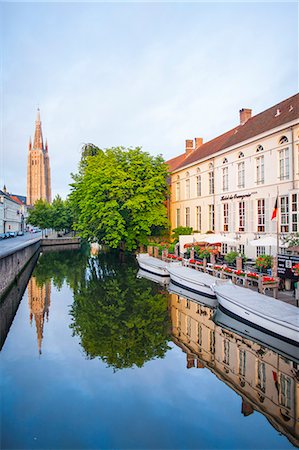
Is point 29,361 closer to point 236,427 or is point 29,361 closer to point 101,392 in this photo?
point 101,392

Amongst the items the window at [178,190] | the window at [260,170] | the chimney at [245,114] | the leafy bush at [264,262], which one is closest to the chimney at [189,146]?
the window at [178,190]

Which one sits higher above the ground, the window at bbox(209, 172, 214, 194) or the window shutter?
the window at bbox(209, 172, 214, 194)

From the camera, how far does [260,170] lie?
23.0m

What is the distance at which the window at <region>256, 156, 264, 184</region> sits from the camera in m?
22.8

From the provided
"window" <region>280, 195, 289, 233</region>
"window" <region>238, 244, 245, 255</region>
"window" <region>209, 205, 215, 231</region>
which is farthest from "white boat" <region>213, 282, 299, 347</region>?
"window" <region>209, 205, 215, 231</region>

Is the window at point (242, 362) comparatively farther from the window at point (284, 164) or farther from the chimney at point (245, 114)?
the chimney at point (245, 114)

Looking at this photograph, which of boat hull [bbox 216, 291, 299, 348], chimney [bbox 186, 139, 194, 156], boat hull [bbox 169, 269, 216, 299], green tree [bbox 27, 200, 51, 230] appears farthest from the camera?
green tree [bbox 27, 200, 51, 230]

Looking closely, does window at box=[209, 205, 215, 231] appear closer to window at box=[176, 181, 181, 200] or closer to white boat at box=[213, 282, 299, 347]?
window at box=[176, 181, 181, 200]

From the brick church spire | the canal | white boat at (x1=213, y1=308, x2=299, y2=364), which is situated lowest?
the canal

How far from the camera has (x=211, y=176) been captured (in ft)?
97.9

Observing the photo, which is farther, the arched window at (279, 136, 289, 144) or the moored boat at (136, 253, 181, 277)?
the moored boat at (136, 253, 181, 277)

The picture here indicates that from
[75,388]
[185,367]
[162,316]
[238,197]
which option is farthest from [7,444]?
[238,197]

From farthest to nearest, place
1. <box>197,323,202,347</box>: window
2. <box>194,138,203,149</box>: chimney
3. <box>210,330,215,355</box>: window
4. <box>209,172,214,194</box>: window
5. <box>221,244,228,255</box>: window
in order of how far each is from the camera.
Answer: <box>194,138,203,149</box>: chimney < <box>209,172,214,194</box>: window < <box>221,244,228,255</box>: window < <box>197,323,202,347</box>: window < <box>210,330,215,355</box>: window

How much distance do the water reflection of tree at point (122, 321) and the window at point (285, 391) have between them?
3789 millimetres
